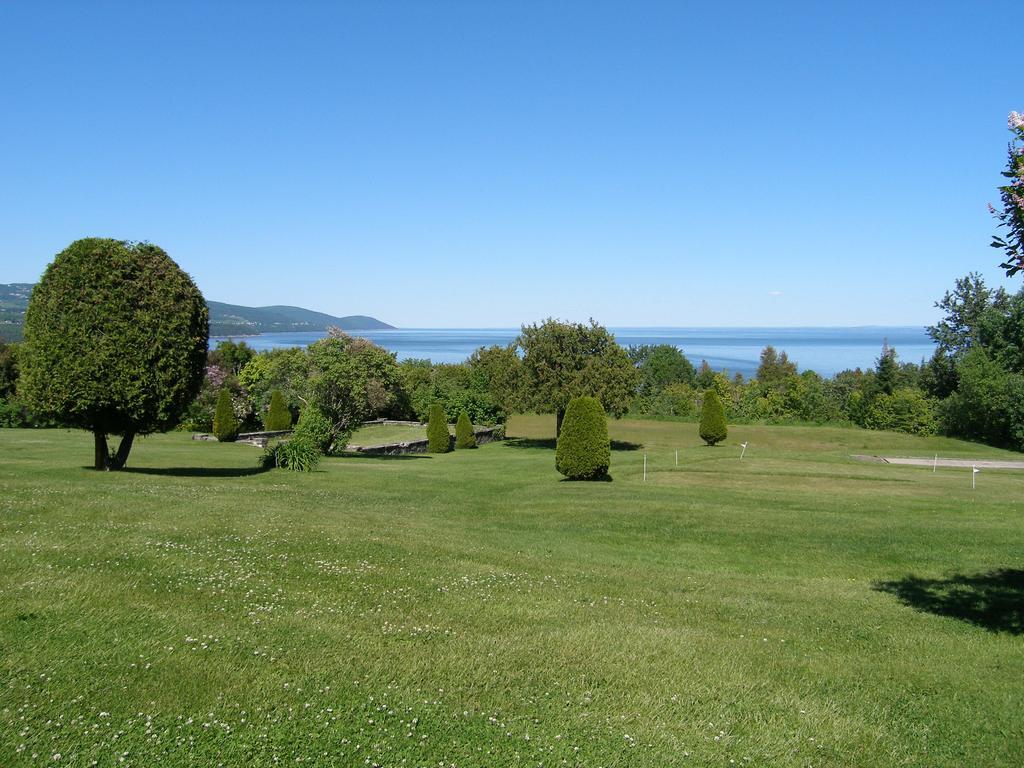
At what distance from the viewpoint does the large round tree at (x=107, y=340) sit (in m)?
22.1

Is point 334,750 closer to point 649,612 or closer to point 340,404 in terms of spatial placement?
point 649,612

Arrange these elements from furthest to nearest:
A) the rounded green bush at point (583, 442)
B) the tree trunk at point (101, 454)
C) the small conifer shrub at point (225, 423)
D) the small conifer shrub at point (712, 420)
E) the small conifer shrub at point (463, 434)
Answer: the small conifer shrub at point (463, 434) < the small conifer shrub at point (225, 423) < the small conifer shrub at point (712, 420) < the rounded green bush at point (583, 442) < the tree trunk at point (101, 454)

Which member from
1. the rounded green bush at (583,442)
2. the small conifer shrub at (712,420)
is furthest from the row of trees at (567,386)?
the rounded green bush at (583,442)

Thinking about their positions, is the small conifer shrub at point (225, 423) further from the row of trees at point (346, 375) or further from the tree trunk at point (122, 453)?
the tree trunk at point (122, 453)

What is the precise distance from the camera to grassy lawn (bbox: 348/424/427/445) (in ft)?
162

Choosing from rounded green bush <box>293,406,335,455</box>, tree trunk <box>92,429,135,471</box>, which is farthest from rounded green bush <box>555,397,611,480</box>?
tree trunk <box>92,429,135,471</box>

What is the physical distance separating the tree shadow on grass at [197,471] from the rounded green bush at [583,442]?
1150 cm

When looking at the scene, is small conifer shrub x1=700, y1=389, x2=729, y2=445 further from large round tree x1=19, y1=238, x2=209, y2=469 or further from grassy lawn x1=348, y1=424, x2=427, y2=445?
large round tree x1=19, y1=238, x2=209, y2=469

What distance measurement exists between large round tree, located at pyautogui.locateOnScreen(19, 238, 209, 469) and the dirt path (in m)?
32.5

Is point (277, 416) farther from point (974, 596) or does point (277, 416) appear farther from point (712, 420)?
point (974, 596)

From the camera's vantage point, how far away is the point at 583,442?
28.0 m

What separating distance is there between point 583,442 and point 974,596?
16.2 m

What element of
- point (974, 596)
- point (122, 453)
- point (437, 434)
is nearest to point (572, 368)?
point (437, 434)

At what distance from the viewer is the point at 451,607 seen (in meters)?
9.96
